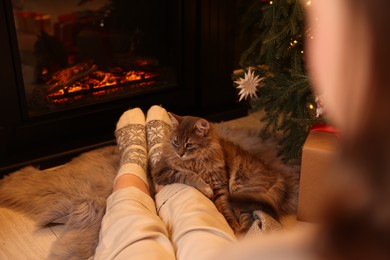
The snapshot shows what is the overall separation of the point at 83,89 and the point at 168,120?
50cm

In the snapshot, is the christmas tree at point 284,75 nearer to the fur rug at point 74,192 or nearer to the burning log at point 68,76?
the fur rug at point 74,192

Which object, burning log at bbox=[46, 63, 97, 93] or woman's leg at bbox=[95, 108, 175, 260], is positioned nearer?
woman's leg at bbox=[95, 108, 175, 260]

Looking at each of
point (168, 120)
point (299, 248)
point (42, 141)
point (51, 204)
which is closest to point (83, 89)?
point (42, 141)

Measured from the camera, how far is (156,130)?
2.00 meters

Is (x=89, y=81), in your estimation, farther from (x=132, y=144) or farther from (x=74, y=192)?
(x=74, y=192)

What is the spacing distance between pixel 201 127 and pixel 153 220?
0.48 m

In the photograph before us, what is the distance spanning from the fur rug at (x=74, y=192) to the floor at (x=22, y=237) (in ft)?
0.10

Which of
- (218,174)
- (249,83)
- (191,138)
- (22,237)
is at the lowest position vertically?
(22,237)

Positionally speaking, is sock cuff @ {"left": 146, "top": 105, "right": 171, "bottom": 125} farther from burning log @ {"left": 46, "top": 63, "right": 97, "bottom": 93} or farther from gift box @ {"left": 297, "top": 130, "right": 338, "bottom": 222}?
gift box @ {"left": 297, "top": 130, "right": 338, "bottom": 222}

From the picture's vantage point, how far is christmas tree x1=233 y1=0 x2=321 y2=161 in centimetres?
178

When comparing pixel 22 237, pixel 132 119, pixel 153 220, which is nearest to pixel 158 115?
pixel 132 119

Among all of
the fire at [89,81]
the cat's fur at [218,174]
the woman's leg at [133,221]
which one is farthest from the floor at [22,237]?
the fire at [89,81]

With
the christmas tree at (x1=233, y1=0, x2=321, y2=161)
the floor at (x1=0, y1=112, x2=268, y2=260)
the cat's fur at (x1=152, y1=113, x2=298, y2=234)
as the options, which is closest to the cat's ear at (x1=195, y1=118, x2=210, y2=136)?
the cat's fur at (x1=152, y1=113, x2=298, y2=234)

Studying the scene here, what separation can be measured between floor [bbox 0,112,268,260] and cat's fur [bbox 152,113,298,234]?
429mm
